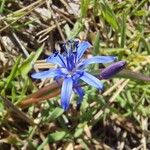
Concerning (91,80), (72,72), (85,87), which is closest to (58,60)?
(72,72)

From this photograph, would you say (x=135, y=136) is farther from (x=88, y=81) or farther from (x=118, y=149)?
(x=88, y=81)

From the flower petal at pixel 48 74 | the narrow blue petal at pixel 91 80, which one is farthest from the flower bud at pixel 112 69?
the flower petal at pixel 48 74

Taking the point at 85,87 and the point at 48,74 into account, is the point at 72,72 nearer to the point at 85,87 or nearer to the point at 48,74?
the point at 48,74

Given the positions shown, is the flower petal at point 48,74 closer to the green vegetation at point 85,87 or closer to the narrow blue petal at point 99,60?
the narrow blue petal at point 99,60

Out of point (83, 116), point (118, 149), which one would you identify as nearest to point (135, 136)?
point (118, 149)

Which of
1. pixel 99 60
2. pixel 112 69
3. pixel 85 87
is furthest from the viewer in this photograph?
pixel 85 87

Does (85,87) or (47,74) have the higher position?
(47,74)

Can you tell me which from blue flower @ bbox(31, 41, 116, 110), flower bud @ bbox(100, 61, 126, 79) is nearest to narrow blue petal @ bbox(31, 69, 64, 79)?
blue flower @ bbox(31, 41, 116, 110)

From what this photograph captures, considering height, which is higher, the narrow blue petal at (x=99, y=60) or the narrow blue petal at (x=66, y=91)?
the narrow blue petal at (x=99, y=60)

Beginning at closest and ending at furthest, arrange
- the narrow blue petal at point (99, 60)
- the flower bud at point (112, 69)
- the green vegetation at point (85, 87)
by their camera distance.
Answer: the flower bud at point (112, 69), the narrow blue petal at point (99, 60), the green vegetation at point (85, 87)
